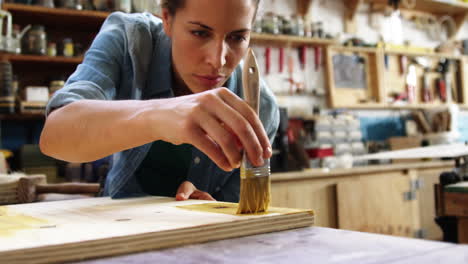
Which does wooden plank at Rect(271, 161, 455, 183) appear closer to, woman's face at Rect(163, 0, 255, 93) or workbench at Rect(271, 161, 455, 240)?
workbench at Rect(271, 161, 455, 240)

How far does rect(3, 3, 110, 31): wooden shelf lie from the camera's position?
273 centimetres

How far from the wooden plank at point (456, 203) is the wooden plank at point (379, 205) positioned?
57.5 inches

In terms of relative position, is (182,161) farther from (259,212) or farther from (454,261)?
(454,261)

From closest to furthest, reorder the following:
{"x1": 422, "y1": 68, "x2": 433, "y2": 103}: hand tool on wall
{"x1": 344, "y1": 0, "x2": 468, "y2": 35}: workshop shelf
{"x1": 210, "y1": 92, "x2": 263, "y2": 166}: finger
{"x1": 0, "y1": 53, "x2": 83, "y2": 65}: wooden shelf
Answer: {"x1": 210, "y1": 92, "x2": 263, "y2": 166}: finger, {"x1": 0, "y1": 53, "x2": 83, "y2": 65}: wooden shelf, {"x1": 344, "y1": 0, "x2": 468, "y2": 35}: workshop shelf, {"x1": 422, "y1": 68, "x2": 433, "y2": 103}: hand tool on wall

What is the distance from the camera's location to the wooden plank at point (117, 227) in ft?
1.77

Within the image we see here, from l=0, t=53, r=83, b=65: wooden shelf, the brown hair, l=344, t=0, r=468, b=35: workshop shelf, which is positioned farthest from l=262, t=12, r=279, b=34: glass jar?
the brown hair

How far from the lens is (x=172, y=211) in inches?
31.4

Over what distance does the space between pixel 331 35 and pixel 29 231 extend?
3.58 meters

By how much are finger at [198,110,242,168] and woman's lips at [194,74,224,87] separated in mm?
402

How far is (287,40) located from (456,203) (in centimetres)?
240

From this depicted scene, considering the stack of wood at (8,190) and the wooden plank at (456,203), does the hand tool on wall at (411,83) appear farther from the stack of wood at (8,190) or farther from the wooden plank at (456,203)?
the stack of wood at (8,190)

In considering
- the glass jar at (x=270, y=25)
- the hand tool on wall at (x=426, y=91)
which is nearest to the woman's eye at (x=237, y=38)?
the glass jar at (x=270, y=25)

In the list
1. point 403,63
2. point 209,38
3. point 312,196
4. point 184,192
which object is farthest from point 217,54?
point 403,63

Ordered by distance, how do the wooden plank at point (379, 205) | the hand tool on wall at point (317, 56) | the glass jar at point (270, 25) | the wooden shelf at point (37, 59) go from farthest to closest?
the hand tool on wall at point (317, 56) → the glass jar at point (270, 25) → the wooden plank at point (379, 205) → the wooden shelf at point (37, 59)
